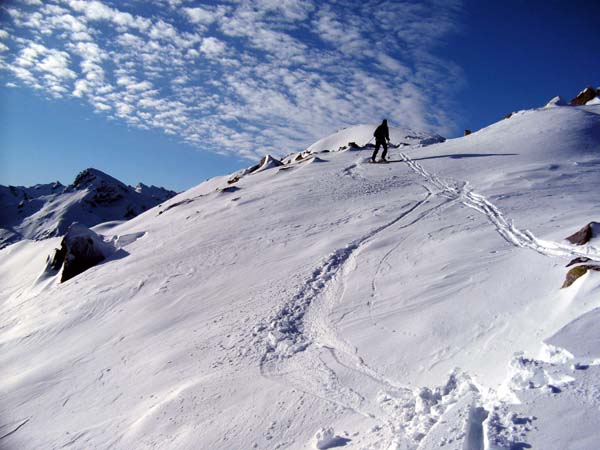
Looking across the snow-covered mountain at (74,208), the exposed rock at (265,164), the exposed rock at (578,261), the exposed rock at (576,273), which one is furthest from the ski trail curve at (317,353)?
the snow-covered mountain at (74,208)

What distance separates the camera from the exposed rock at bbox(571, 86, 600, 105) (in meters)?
28.5

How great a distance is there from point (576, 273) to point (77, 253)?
13.6 m

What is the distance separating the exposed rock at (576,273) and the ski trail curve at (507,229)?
42.7 inches

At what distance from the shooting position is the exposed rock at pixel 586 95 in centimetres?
2848

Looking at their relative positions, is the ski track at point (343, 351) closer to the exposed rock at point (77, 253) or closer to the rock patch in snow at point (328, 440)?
the rock patch in snow at point (328, 440)

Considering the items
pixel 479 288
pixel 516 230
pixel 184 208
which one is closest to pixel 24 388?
pixel 479 288

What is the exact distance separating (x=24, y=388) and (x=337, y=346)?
537cm

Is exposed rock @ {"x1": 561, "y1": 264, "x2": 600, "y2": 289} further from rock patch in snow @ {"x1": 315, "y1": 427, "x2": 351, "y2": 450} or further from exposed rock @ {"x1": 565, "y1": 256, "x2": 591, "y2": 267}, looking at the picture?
rock patch in snow @ {"x1": 315, "y1": 427, "x2": 351, "y2": 450}

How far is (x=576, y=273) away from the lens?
5043 mm

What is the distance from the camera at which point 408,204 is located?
12.1m

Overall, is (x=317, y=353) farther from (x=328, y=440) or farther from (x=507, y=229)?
(x=507, y=229)

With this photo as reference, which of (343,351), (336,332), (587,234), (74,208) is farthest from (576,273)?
(74,208)

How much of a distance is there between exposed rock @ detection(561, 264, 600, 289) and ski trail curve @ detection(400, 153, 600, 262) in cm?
108

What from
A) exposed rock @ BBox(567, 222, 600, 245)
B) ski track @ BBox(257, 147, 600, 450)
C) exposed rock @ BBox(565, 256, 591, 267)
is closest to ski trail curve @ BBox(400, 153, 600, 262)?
ski track @ BBox(257, 147, 600, 450)
